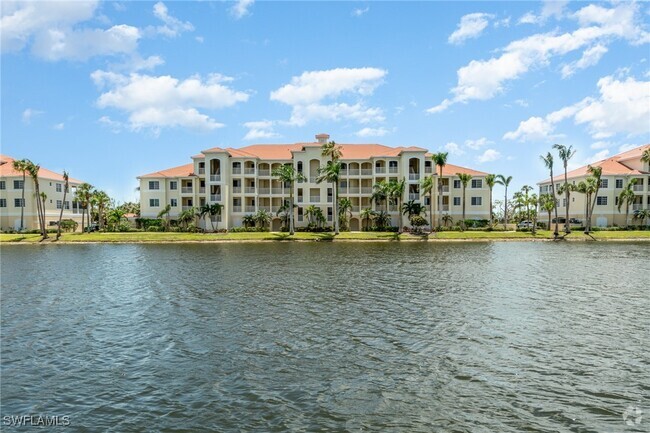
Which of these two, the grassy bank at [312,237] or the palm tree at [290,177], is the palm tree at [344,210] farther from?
the palm tree at [290,177]

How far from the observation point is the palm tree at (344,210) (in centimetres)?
7762

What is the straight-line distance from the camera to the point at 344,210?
78312 millimetres

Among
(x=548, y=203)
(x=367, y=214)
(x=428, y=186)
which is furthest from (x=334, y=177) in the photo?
(x=548, y=203)

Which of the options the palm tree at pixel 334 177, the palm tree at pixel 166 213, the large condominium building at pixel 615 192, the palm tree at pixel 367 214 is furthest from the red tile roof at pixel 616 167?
the palm tree at pixel 166 213

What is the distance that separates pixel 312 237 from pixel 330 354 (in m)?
55.6

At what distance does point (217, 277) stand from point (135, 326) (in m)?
13.6

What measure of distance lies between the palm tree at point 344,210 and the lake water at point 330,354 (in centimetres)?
4744

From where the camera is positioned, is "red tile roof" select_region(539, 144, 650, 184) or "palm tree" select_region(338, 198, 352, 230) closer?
"palm tree" select_region(338, 198, 352, 230)

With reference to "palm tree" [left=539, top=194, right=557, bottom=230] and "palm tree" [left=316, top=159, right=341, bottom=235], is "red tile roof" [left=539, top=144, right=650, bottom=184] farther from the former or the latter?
"palm tree" [left=316, top=159, right=341, bottom=235]

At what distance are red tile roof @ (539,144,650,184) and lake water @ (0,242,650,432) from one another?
69183 mm

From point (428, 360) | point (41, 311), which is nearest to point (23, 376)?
point (41, 311)

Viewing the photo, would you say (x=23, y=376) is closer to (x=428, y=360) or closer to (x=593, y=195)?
(x=428, y=360)

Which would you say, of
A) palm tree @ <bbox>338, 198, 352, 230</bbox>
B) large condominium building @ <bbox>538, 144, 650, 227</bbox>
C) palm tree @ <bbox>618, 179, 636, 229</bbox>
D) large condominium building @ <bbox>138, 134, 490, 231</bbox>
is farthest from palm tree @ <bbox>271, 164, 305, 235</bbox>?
palm tree @ <bbox>618, 179, 636, 229</bbox>

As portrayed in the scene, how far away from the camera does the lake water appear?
10781 millimetres
